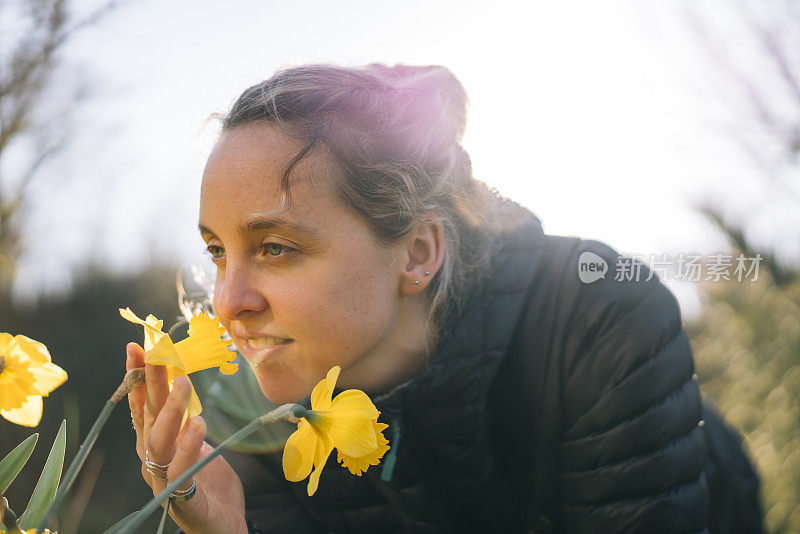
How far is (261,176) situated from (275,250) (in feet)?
0.47

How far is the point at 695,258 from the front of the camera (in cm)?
312

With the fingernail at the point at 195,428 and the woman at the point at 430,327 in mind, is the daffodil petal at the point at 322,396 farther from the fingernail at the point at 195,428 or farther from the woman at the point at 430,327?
the woman at the point at 430,327

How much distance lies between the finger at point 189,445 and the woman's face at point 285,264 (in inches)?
14.8

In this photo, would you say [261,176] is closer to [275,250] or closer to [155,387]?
[275,250]

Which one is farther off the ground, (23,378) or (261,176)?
(261,176)

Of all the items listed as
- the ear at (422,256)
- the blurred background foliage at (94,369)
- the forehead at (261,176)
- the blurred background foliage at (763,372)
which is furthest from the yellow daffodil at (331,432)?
the blurred background foliage at (763,372)

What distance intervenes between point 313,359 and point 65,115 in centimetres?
252

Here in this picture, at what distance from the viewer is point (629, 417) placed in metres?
1.47

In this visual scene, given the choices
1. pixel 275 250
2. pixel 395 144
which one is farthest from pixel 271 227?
pixel 395 144

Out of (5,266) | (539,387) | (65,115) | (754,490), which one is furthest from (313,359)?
(65,115)

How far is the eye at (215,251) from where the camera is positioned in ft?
4.07

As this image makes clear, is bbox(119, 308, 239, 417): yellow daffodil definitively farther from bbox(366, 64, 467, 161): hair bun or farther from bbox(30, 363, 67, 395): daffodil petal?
bbox(366, 64, 467, 161): hair bun

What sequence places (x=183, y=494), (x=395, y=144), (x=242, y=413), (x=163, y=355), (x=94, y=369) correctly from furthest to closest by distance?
(x=94, y=369) < (x=242, y=413) < (x=395, y=144) < (x=183, y=494) < (x=163, y=355)

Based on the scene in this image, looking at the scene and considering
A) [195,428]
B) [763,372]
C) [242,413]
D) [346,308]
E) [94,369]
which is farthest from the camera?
[94,369]
